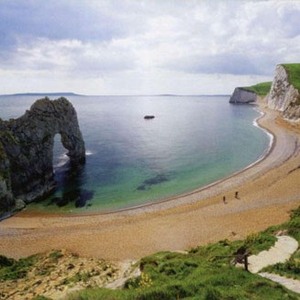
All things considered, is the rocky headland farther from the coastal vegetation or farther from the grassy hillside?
the coastal vegetation

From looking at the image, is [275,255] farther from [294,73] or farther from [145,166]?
[294,73]

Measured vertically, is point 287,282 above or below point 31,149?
below

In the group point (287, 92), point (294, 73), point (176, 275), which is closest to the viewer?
point (176, 275)

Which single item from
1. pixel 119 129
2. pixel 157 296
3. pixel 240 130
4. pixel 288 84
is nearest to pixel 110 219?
pixel 157 296

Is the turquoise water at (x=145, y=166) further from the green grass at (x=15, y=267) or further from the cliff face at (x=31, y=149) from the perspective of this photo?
the green grass at (x=15, y=267)

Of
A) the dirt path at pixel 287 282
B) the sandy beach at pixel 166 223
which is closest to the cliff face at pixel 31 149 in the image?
the sandy beach at pixel 166 223

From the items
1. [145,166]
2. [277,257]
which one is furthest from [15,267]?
[145,166]

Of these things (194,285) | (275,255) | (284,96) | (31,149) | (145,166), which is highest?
(284,96)
